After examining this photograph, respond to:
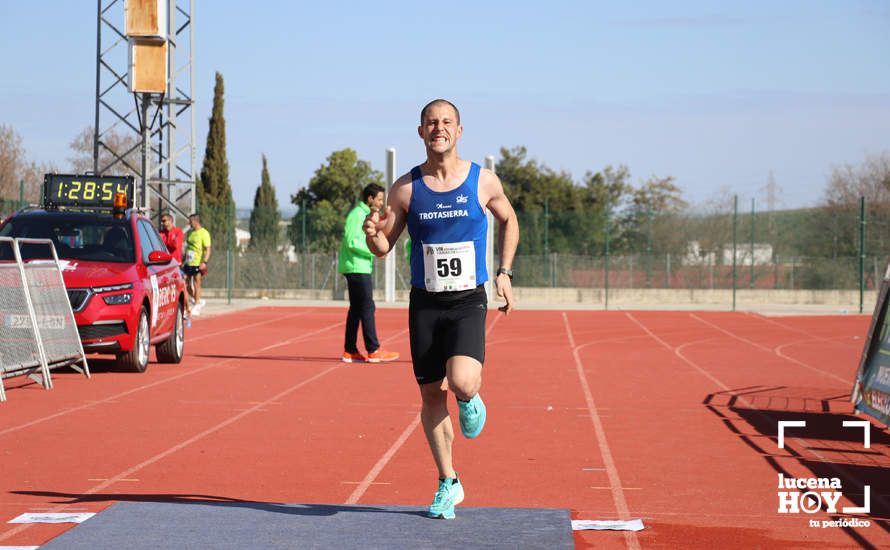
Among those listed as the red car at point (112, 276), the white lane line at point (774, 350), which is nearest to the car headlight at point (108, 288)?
the red car at point (112, 276)

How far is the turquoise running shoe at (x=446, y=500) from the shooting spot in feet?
21.9

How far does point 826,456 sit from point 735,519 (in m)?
2.50

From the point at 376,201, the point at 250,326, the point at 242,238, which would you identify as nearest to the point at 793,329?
the point at 250,326

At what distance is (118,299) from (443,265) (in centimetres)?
818

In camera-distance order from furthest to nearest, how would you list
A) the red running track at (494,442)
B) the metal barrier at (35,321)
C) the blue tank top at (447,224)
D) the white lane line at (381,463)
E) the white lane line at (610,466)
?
the metal barrier at (35,321) < the white lane line at (381,463) < the red running track at (494,442) < the blue tank top at (447,224) < the white lane line at (610,466)

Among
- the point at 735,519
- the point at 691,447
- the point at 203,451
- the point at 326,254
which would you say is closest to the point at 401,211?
the point at 735,519

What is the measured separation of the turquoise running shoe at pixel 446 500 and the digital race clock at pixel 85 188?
14661 millimetres

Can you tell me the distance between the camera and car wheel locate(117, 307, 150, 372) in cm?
1439

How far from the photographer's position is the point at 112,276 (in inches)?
564

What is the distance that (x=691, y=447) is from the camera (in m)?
9.62

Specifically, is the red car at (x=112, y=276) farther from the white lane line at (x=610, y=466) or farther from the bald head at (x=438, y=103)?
the bald head at (x=438, y=103)

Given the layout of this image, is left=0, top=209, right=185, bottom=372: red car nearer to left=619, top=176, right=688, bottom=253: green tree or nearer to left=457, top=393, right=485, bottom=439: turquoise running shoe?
left=457, top=393, right=485, bottom=439: turquoise running shoe

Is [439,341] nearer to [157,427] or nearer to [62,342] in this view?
[157,427]

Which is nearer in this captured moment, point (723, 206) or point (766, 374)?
point (766, 374)
